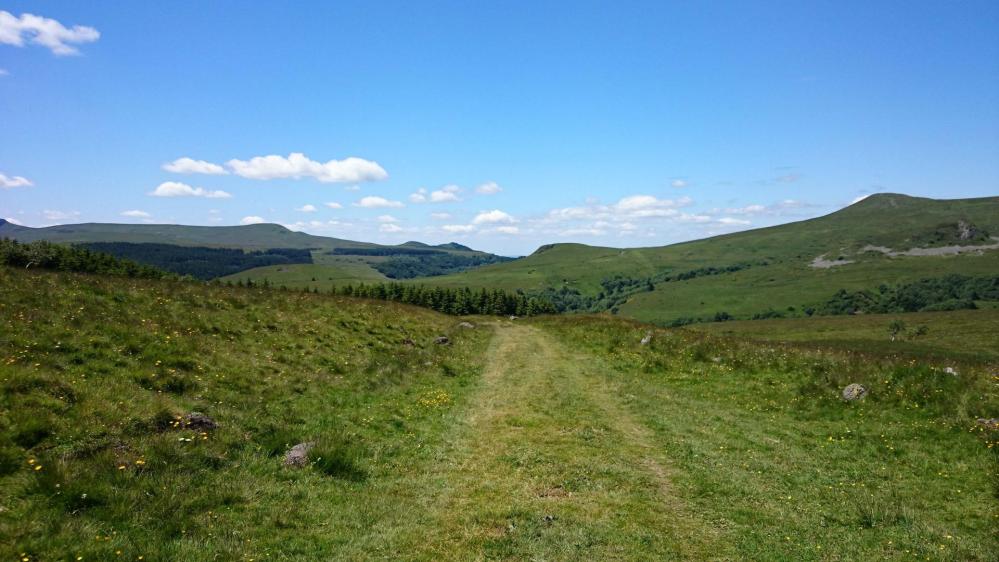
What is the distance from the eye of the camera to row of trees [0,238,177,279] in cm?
3747

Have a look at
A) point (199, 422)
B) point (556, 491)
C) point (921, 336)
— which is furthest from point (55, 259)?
point (921, 336)

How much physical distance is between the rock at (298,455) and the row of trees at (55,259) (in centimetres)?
2622

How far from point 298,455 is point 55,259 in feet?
168

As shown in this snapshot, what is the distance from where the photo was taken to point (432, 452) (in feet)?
50.7

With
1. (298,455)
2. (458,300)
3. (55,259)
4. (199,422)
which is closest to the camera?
(298,455)

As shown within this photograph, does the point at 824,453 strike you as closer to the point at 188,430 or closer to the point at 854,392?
the point at 854,392

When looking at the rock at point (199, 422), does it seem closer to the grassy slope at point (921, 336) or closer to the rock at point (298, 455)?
the rock at point (298, 455)

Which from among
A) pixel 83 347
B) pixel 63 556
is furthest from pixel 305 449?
pixel 83 347

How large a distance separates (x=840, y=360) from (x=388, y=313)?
101ft

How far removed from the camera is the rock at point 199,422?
13.6 meters

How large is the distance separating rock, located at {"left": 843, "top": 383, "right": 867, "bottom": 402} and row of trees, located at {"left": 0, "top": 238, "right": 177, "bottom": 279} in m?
42.7

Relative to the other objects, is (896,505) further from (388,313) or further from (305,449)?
(388,313)

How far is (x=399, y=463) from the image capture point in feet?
47.2

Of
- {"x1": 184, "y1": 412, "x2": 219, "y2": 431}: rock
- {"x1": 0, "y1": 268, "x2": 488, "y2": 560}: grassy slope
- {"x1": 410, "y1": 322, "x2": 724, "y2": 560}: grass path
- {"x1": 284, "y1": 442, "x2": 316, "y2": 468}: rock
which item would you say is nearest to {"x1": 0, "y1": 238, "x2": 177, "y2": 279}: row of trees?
{"x1": 0, "y1": 268, "x2": 488, "y2": 560}: grassy slope
